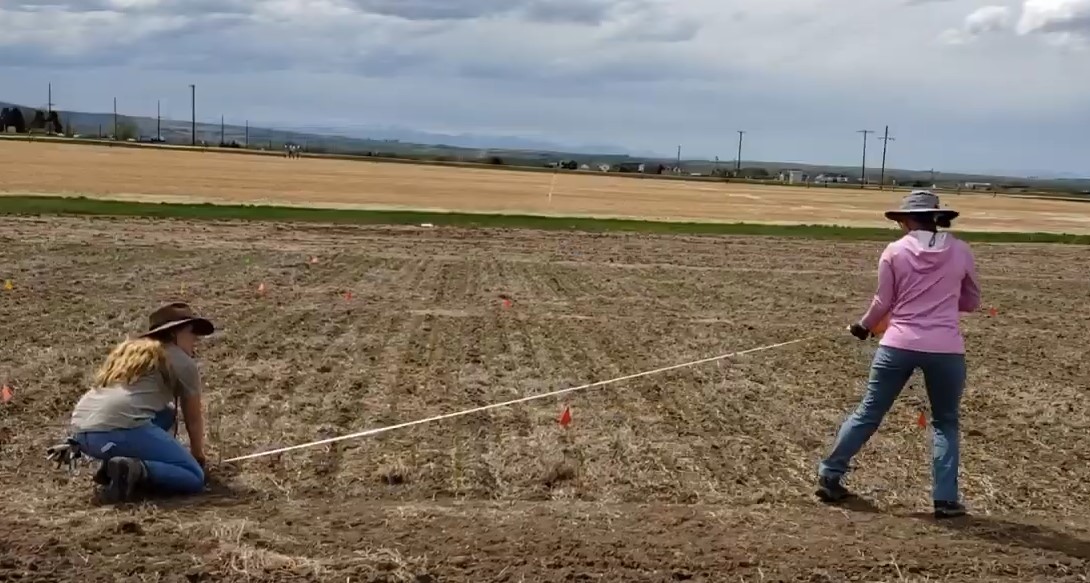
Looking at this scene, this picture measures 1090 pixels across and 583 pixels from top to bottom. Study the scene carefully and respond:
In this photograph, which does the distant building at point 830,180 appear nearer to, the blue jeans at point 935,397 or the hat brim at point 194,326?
the blue jeans at point 935,397

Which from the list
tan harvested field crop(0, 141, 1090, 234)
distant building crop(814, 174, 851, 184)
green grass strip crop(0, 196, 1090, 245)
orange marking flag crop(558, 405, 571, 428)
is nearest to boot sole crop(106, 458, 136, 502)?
orange marking flag crop(558, 405, 571, 428)

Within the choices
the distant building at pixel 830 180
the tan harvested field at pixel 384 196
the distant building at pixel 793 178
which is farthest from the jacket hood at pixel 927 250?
the distant building at pixel 830 180

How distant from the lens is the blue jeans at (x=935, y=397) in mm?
5898

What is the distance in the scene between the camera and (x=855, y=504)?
626cm

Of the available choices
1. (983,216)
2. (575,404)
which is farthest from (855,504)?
(983,216)

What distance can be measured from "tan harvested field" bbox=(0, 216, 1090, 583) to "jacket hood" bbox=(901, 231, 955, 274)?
1.36 metres

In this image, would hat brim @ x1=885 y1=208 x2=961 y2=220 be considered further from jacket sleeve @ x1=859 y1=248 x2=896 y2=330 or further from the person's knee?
the person's knee

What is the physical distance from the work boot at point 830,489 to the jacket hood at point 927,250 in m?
1.27

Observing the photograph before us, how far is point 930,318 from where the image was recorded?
5.91 meters

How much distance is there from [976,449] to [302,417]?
4643 millimetres

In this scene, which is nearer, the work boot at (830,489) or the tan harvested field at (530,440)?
the tan harvested field at (530,440)

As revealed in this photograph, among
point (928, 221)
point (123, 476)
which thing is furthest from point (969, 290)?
point (123, 476)

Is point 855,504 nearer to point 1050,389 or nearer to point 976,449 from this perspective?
point 976,449

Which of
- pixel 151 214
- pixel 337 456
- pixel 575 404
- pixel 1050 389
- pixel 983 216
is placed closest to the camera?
pixel 337 456
